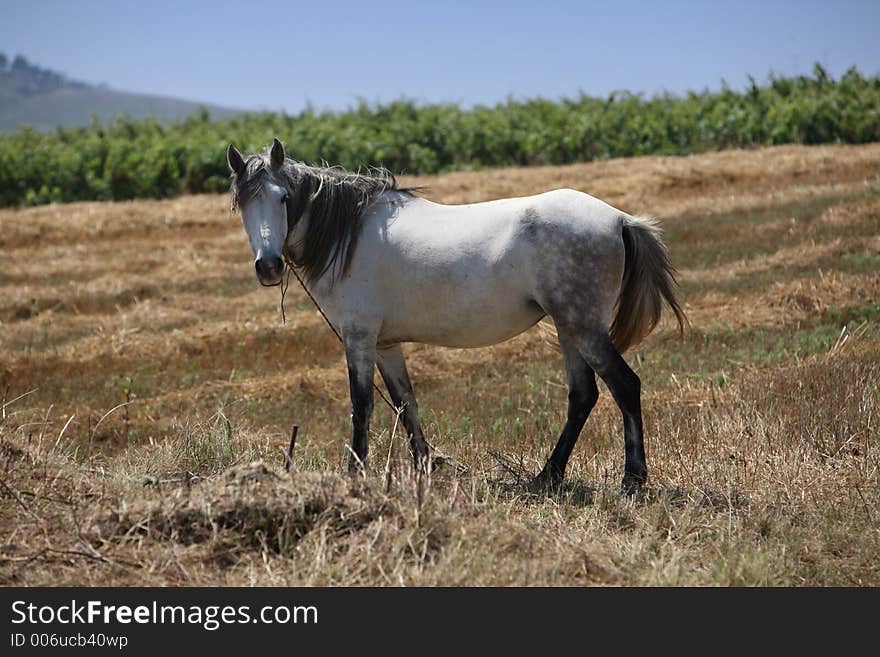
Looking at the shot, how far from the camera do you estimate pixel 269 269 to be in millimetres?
5992

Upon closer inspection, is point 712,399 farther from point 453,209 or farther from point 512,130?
point 512,130

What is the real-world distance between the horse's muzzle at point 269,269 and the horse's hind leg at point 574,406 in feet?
6.66

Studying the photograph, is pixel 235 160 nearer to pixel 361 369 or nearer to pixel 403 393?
pixel 361 369

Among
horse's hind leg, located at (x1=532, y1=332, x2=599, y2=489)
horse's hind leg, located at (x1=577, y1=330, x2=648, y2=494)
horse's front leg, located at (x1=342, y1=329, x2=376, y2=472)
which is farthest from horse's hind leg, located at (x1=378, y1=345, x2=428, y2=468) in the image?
horse's hind leg, located at (x1=577, y1=330, x2=648, y2=494)

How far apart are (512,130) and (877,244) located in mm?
20246

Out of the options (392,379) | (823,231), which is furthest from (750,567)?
(823,231)

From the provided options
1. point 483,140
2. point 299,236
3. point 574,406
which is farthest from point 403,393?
point 483,140

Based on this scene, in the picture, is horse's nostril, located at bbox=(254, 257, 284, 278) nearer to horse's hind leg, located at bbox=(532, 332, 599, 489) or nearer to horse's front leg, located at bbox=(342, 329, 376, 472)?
horse's front leg, located at bbox=(342, 329, 376, 472)

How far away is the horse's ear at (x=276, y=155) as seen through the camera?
20.8 ft

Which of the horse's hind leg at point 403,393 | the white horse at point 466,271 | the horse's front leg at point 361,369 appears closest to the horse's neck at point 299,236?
the white horse at point 466,271

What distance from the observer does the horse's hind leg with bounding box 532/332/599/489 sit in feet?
21.8

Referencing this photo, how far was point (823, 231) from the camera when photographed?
16.4m

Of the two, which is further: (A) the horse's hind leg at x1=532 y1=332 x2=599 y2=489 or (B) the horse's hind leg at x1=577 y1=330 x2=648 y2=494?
(A) the horse's hind leg at x1=532 y1=332 x2=599 y2=489

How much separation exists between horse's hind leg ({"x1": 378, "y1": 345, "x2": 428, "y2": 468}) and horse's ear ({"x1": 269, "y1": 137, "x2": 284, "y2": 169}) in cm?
158
